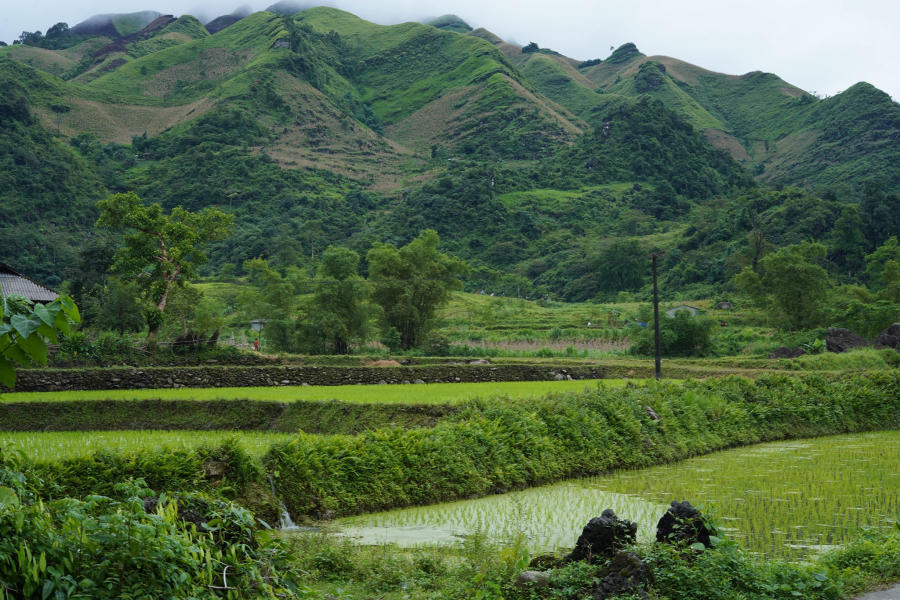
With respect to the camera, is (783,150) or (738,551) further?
(783,150)

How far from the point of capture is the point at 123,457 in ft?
26.2

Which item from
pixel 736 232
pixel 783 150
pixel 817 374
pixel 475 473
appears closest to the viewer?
pixel 475 473

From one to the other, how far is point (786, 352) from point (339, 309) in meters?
20.3

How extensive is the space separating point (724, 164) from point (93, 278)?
290 ft

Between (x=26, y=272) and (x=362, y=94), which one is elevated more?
(x=362, y=94)

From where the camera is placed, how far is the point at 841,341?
33.1 metres

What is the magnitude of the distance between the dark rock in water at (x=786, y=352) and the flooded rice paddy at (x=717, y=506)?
2015 cm

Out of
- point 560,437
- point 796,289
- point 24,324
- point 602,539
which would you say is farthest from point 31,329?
point 796,289

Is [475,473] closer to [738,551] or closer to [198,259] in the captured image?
[738,551]

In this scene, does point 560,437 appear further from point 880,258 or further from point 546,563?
point 880,258

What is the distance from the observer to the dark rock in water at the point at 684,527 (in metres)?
6.22

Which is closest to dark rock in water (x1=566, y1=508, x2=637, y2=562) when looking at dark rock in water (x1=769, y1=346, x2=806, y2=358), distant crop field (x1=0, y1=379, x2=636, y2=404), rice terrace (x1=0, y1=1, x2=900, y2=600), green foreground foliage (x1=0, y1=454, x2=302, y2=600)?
rice terrace (x1=0, y1=1, x2=900, y2=600)

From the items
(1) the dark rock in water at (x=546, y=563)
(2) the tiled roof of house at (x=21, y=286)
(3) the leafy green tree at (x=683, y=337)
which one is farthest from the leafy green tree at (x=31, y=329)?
(3) the leafy green tree at (x=683, y=337)

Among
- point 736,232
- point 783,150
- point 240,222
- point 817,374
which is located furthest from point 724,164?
point 817,374
